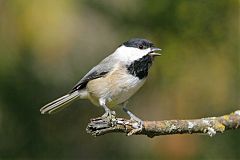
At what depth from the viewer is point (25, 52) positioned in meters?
3.66

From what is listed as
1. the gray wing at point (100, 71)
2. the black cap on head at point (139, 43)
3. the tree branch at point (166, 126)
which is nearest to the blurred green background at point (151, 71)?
the black cap on head at point (139, 43)

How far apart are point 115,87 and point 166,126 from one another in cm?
80

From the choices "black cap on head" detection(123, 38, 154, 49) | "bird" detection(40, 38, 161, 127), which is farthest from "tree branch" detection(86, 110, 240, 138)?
"black cap on head" detection(123, 38, 154, 49)

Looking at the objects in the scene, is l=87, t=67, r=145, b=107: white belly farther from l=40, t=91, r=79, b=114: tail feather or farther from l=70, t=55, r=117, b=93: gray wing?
l=40, t=91, r=79, b=114: tail feather

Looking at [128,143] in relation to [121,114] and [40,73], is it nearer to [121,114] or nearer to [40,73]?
[121,114]

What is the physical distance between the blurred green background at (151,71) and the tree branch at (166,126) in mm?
734

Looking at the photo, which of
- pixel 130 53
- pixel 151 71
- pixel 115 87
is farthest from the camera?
pixel 151 71

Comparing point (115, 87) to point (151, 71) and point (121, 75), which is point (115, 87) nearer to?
point (121, 75)

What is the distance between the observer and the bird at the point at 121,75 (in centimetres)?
A: 332

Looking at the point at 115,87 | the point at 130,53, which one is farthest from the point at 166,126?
the point at 130,53

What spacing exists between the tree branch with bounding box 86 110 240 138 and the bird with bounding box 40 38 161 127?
672mm

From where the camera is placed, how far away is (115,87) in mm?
3338

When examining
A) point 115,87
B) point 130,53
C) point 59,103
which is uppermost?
point 130,53

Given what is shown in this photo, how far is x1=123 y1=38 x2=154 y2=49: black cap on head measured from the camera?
10.9 ft
